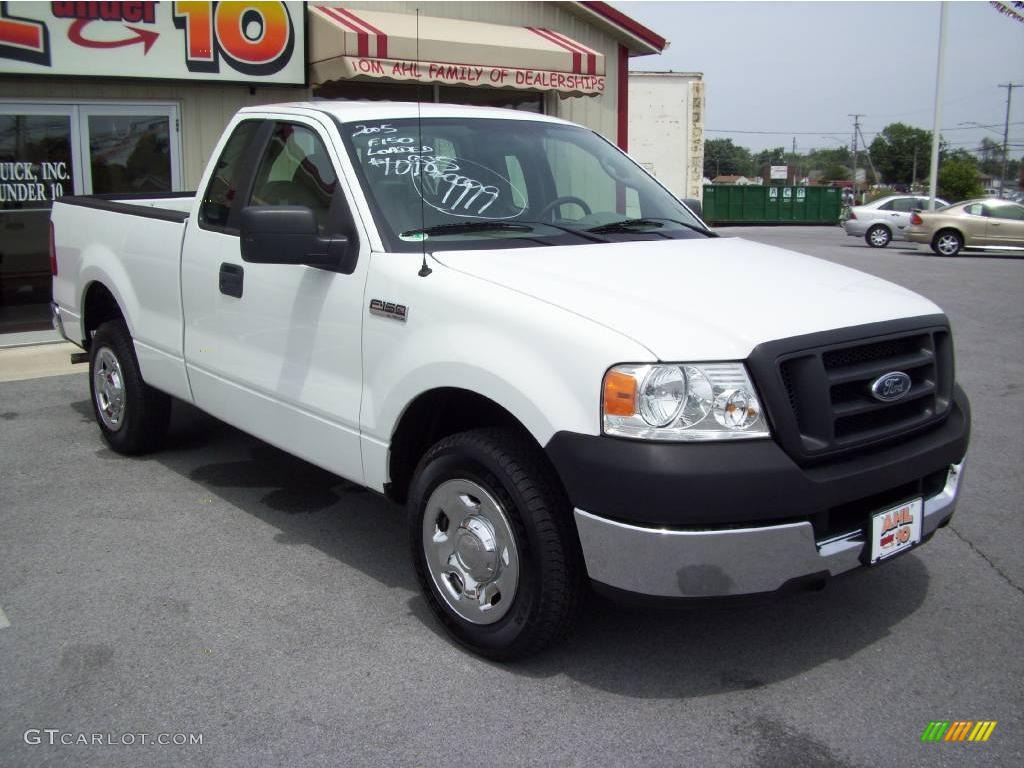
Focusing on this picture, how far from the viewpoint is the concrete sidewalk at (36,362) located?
8453 mm

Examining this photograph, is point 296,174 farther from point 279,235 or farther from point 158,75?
point 158,75

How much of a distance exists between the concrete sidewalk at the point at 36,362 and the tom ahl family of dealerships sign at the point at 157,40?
8.90 ft

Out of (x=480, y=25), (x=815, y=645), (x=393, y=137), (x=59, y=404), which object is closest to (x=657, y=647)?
(x=815, y=645)

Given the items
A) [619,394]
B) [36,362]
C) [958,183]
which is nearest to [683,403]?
[619,394]

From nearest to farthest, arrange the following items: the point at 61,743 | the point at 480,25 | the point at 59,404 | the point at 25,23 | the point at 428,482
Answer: the point at 61,743 → the point at 428,482 → the point at 59,404 → the point at 25,23 → the point at 480,25

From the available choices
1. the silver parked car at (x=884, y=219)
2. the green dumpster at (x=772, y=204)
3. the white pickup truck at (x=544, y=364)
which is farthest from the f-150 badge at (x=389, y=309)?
the green dumpster at (x=772, y=204)

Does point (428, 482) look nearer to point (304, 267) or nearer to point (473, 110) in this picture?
point (304, 267)

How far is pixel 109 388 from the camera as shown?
6031mm

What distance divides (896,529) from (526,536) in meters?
1.23

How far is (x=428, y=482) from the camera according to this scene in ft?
12.1

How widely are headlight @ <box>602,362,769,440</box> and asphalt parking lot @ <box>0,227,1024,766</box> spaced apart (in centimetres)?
57

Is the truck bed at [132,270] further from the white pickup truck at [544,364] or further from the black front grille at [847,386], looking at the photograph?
the black front grille at [847,386]

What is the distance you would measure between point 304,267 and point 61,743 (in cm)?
200

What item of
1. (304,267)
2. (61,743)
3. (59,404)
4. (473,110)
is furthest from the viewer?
(59,404)
